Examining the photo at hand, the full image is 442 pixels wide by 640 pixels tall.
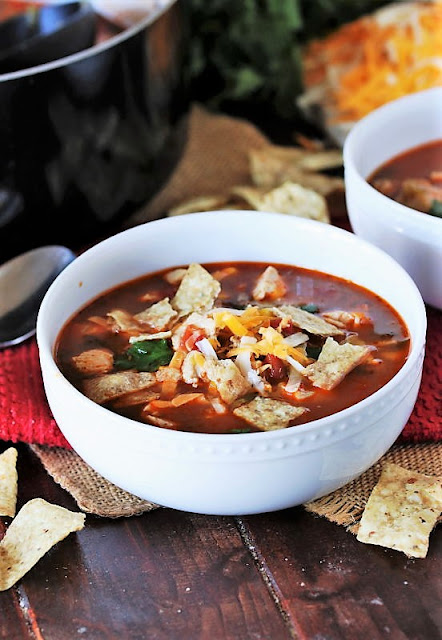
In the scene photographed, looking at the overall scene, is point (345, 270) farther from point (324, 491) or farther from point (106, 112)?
point (106, 112)

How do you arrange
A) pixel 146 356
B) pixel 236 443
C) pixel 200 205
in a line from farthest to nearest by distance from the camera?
1. pixel 200 205
2. pixel 146 356
3. pixel 236 443

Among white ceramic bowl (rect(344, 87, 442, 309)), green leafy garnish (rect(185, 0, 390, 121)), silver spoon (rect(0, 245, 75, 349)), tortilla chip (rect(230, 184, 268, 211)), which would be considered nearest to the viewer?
white ceramic bowl (rect(344, 87, 442, 309))

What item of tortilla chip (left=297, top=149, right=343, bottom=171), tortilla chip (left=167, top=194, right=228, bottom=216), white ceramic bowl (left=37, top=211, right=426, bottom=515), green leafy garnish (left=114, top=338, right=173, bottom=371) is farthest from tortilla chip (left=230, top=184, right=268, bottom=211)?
green leafy garnish (left=114, top=338, right=173, bottom=371)

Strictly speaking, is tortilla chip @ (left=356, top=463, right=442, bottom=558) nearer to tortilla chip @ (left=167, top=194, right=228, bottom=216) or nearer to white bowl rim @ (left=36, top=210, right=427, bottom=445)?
white bowl rim @ (left=36, top=210, right=427, bottom=445)

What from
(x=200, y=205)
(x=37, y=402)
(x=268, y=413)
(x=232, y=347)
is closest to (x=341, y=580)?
(x=268, y=413)

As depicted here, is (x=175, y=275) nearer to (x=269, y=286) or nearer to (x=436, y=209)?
(x=269, y=286)

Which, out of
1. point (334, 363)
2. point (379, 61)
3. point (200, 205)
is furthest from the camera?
point (379, 61)

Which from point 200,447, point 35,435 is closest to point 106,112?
point 35,435

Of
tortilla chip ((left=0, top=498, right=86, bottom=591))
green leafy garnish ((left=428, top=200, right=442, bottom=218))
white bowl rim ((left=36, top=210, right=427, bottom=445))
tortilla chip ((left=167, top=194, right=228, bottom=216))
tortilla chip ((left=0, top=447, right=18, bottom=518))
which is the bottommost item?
tortilla chip ((left=167, top=194, right=228, bottom=216))
